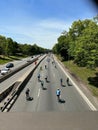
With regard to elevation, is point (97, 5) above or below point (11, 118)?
above

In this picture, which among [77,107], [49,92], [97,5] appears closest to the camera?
[97,5]

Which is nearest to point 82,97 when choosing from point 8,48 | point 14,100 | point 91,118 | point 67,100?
point 67,100

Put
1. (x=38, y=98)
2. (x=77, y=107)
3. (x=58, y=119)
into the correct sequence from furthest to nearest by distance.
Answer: (x=38, y=98), (x=77, y=107), (x=58, y=119)

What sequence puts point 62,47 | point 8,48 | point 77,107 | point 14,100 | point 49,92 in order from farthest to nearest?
point 8,48 < point 62,47 < point 49,92 < point 14,100 < point 77,107

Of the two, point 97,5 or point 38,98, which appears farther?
point 38,98

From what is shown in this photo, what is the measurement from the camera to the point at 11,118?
60.1 ft

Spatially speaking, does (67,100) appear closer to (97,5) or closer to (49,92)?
(49,92)

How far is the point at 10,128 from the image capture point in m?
16.2

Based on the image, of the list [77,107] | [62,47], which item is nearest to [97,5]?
[77,107]

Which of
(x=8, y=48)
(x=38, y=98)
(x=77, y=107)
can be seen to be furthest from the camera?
(x=8, y=48)

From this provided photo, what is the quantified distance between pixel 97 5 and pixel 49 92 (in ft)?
83.3

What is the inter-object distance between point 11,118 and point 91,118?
5.46 metres

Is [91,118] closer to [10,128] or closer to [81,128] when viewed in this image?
[81,128]

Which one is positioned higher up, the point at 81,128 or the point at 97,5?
the point at 97,5
